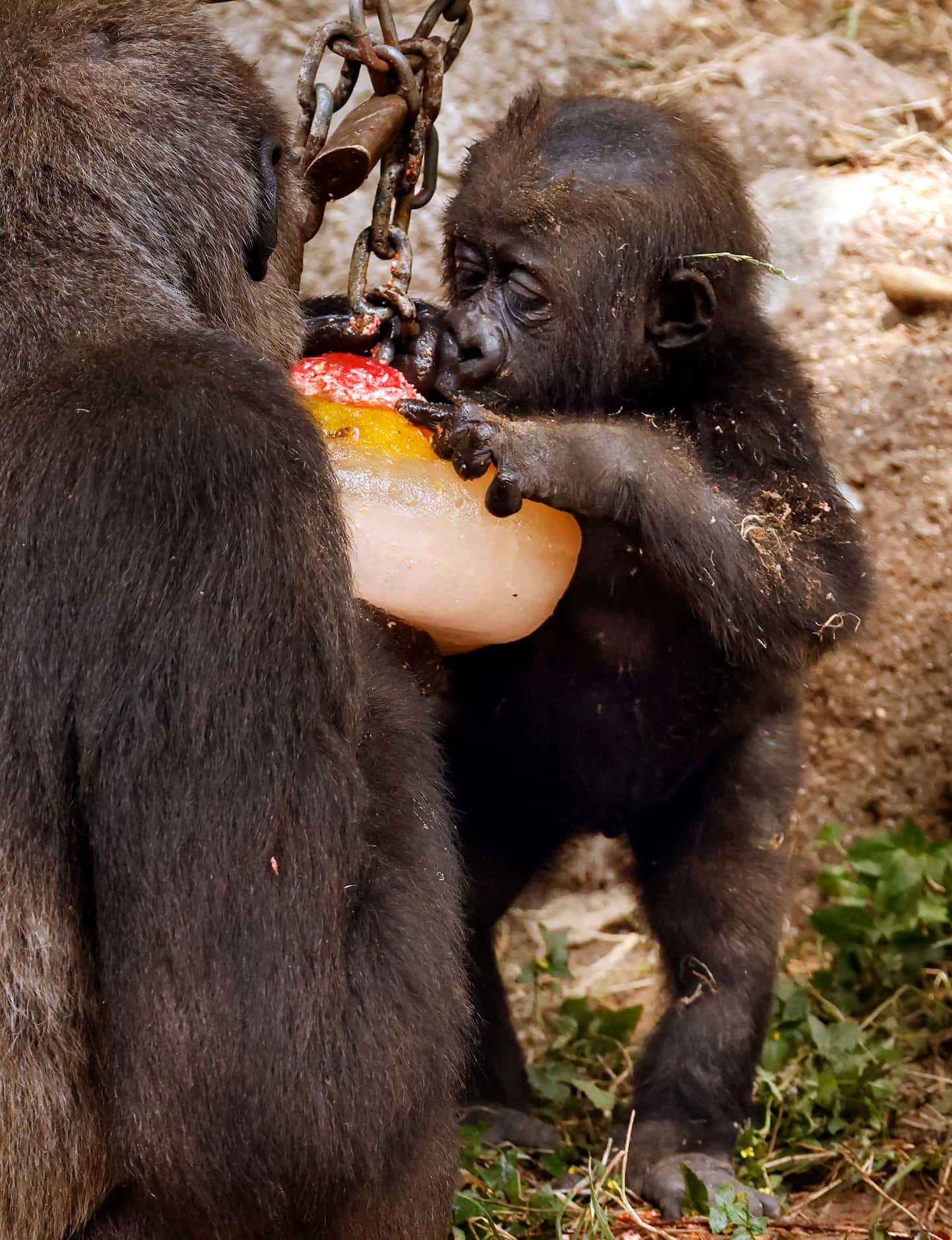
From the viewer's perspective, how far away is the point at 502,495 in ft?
7.62

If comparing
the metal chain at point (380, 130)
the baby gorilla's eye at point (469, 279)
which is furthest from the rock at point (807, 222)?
the metal chain at point (380, 130)

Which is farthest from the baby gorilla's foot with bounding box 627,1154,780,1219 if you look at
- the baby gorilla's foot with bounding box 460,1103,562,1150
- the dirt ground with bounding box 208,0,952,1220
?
the dirt ground with bounding box 208,0,952,1220

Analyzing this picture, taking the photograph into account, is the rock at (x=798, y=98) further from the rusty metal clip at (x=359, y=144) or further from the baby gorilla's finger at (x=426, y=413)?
the baby gorilla's finger at (x=426, y=413)

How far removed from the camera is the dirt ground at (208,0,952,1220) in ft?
13.2

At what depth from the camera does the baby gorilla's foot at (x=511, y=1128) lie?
319 cm

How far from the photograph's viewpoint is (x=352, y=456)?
2.31 metres

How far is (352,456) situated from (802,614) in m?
0.92

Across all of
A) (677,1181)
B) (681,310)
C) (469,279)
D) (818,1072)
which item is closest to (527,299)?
(469,279)

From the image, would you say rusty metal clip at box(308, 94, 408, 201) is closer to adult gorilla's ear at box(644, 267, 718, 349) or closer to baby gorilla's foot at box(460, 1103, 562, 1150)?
adult gorilla's ear at box(644, 267, 718, 349)

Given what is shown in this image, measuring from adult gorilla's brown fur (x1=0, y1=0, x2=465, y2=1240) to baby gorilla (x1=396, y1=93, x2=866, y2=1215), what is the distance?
0.93 meters

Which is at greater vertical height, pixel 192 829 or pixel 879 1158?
pixel 192 829

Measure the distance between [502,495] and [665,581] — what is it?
1.57ft

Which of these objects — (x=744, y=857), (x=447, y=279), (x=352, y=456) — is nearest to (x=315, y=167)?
(x=352, y=456)

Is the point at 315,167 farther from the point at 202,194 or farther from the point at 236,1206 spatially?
the point at 236,1206
